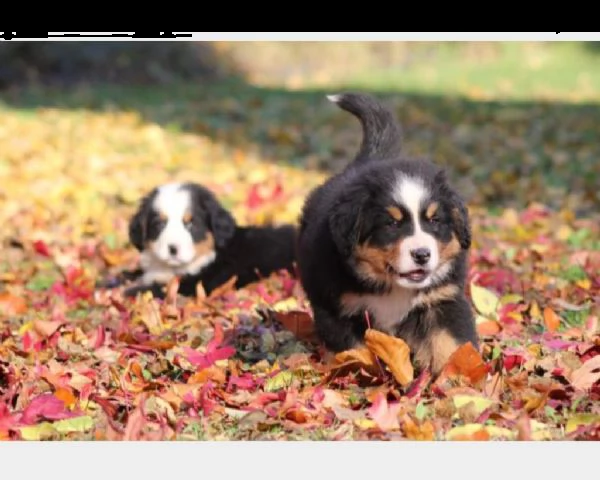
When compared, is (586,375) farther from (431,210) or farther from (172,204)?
(172,204)

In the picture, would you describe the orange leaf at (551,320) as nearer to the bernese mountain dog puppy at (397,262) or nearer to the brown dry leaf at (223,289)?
the bernese mountain dog puppy at (397,262)

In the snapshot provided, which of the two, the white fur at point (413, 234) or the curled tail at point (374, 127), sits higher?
the curled tail at point (374, 127)

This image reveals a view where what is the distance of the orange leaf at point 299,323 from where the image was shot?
212 inches

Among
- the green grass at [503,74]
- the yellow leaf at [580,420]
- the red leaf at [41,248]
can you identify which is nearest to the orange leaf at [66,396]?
the yellow leaf at [580,420]

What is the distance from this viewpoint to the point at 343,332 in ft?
15.6

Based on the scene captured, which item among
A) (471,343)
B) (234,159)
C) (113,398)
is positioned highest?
(234,159)

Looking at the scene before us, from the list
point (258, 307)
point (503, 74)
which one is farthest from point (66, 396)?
point (503, 74)

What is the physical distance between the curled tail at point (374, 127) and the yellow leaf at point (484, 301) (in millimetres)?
859

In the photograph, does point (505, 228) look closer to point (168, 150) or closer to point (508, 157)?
point (508, 157)

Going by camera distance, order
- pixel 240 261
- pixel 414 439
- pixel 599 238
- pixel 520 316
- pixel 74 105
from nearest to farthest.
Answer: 1. pixel 414 439
2. pixel 520 316
3. pixel 240 261
4. pixel 599 238
5. pixel 74 105

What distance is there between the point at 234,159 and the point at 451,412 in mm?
7498

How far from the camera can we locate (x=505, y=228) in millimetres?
8367

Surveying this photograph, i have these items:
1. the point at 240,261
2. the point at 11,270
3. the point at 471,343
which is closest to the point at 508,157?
the point at 240,261

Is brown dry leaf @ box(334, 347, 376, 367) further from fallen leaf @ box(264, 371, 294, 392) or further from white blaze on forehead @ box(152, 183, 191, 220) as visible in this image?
white blaze on forehead @ box(152, 183, 191, 220)
